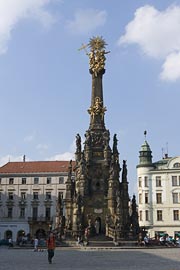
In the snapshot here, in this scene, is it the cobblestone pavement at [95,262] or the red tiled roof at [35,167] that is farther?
the red tiled roof at [35,167]

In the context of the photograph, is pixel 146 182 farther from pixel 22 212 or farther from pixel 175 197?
pixel 22 212

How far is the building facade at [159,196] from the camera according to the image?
6544cm

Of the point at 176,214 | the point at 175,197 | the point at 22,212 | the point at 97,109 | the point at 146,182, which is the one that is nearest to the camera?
the point at 97,109

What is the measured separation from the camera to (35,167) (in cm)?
7525

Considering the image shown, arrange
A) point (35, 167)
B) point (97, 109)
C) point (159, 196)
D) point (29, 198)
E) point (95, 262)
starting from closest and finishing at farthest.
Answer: point (95, 262), point (97, 109), point (159, 196), point (29, 198), point (35, 167)

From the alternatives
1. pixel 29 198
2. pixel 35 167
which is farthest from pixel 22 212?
pixel 35 167

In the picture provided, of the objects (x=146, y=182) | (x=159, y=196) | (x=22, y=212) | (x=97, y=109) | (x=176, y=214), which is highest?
(x=97, y=109)

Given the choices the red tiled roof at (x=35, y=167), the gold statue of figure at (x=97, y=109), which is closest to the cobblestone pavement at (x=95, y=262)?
the gold statue of figure at (x=97, y=109)

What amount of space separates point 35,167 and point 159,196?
24691 millimetres

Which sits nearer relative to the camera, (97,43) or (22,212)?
(97,43)

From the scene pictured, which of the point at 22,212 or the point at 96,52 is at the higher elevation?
the point at 96,52

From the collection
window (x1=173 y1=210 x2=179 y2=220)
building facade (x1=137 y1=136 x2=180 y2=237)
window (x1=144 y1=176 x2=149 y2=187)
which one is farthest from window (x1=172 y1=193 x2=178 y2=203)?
window (x1=144 y1=176 x2=149 y2=187)

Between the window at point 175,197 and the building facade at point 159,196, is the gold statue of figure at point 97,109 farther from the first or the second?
the window at point 175,197

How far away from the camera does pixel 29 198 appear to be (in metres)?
70.9
